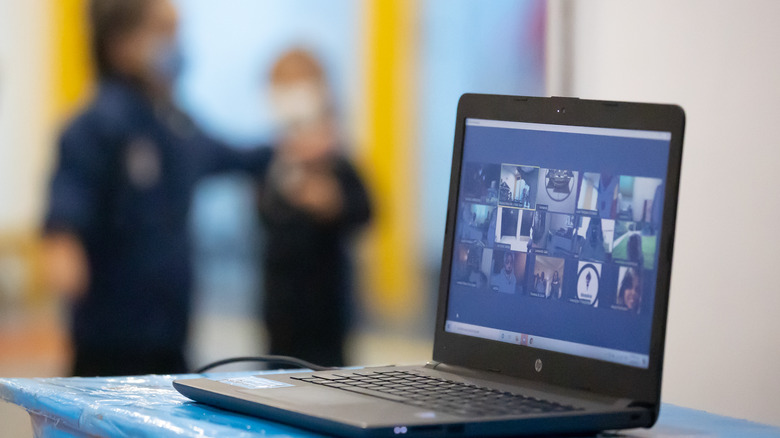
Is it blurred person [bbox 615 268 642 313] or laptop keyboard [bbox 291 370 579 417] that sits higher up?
blurred person [bbox 615 268 642 313]

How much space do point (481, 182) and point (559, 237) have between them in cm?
11

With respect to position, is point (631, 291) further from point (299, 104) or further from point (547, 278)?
point (299, 104)

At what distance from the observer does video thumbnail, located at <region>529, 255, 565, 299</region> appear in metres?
0.81

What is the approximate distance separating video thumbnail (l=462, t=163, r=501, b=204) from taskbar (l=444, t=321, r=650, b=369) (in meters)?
0.11

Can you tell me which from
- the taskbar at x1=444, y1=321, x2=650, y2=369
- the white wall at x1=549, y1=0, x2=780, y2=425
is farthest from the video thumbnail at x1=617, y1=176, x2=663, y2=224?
the white wall at x1=549, y1=0, x2=780, y2=425

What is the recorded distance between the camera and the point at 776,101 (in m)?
1.13

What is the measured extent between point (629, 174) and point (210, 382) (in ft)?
1.25

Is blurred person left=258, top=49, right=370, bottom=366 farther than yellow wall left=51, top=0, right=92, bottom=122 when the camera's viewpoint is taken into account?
Yes

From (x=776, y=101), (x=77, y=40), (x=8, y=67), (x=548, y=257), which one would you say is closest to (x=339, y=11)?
(x=77, y=40)

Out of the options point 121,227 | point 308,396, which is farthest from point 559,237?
point 121,227

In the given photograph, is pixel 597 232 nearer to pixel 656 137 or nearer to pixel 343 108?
pixel 656 137

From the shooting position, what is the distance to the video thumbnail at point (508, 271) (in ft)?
2.78

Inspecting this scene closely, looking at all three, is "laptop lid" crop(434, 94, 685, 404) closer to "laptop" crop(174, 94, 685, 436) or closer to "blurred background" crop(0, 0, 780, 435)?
"laptop" crop(174, 94, 685, 436)

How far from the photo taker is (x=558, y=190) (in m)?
0.82
